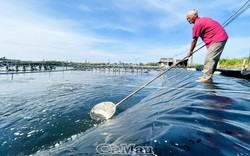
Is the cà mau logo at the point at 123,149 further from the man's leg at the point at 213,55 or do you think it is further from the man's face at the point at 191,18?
the man's face at the point at 191,18

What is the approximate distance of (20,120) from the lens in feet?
13.0

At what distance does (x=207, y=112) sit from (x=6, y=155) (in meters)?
2.81

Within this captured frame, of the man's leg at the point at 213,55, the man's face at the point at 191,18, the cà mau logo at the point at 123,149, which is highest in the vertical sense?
the man's face at the point at 191,18

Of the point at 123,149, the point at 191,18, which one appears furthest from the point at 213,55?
the point at 123,149

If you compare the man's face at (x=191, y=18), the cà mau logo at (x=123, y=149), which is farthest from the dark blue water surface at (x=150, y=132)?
the man's face at (x=191, y=18)

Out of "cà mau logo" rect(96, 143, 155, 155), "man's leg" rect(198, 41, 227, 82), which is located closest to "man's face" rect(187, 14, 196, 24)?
"man's leg" rect(198, 41, 227, 82)

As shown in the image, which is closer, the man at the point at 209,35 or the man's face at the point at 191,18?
the man at the point at 209,35

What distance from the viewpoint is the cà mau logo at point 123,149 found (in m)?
1.36

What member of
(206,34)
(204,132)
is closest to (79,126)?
(204,132)

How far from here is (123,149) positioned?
148 centimetres

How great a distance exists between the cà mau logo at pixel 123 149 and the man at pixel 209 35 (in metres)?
3.46

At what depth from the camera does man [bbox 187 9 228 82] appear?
4090 mm

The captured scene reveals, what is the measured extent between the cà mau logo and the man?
3.46 m

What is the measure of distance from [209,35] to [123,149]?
12.1ft
